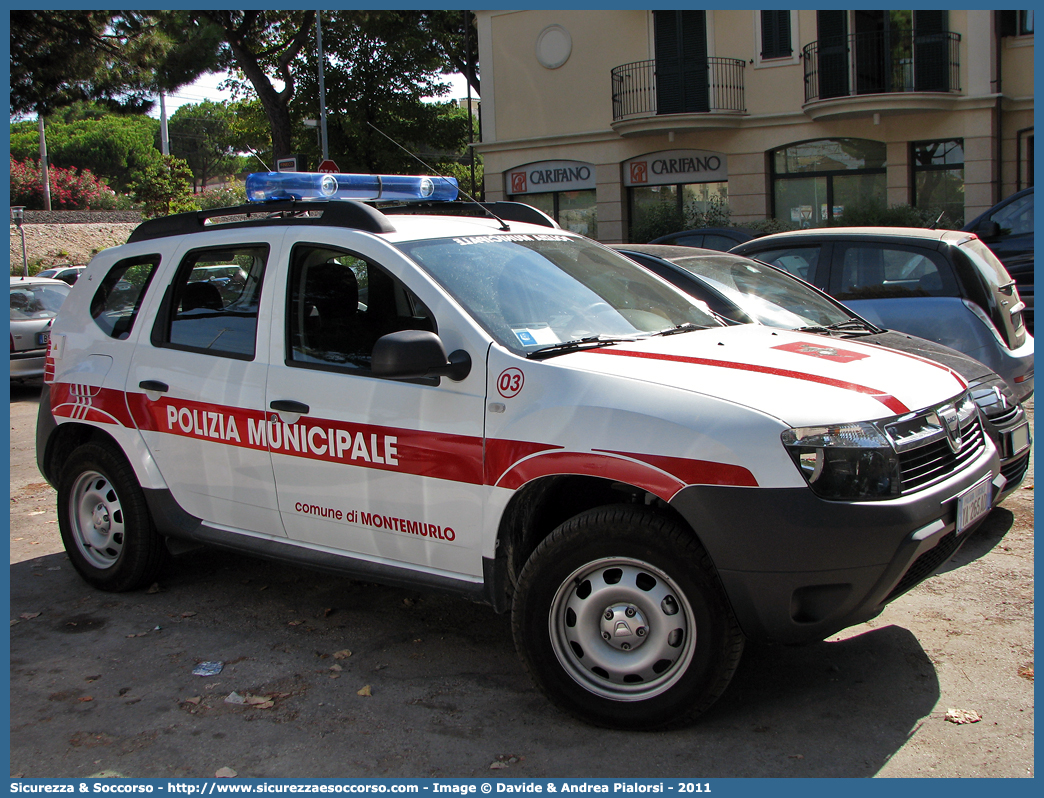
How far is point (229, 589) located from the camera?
527 centimetres

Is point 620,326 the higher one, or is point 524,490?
point 620,326

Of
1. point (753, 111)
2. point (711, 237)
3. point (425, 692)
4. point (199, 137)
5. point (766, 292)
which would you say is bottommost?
point (425, 692)

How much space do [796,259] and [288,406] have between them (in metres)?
5.23

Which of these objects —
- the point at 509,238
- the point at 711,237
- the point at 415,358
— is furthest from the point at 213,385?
the point at 711,237

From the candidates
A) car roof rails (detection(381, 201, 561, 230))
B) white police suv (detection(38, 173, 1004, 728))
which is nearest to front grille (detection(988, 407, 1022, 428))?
white police suv (detection(38, 173, 1004, 728))

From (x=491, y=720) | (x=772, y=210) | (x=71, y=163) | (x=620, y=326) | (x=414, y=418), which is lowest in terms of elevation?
(x=491, y=720)

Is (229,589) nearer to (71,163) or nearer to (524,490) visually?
(524,490)

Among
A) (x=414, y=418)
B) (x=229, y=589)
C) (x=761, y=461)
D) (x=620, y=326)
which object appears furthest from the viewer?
(x=229, y=589)

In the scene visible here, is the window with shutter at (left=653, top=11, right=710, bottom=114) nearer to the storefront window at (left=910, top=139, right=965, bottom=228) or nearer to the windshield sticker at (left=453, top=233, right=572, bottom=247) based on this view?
the storefront window at (left=910, top=139, right=965, bottom=228)

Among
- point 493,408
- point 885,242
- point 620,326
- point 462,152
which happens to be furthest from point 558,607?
point 462,152

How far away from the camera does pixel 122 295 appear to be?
17.0 feet

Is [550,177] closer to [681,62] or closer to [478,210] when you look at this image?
[681,62]

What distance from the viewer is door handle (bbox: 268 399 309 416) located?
4.16 metres

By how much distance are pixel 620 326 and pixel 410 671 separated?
1.71 m
